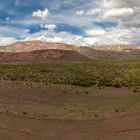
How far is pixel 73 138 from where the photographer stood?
17516mm

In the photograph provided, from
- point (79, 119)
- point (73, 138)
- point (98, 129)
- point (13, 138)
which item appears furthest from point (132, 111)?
point (13, 138)

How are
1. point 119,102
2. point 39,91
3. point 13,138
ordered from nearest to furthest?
point 13,138 < point 119,102 < point 39,91

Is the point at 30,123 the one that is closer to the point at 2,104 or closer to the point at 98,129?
the point at 98,129

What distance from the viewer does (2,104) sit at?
1105 inches

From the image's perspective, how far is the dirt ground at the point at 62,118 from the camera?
1820 cm

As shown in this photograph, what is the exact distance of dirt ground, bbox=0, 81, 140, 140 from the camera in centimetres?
1820

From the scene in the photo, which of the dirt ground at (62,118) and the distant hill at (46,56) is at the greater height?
the distant hill at (46,56)

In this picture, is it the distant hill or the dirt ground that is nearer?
the dirt ground

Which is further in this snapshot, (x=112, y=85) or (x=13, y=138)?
(x=112, y=85)

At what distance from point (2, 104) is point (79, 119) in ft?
25.9

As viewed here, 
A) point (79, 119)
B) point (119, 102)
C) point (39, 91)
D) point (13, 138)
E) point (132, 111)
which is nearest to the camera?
point (13, 138)

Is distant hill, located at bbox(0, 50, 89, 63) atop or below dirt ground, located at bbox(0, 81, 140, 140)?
atop

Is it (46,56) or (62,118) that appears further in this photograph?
(46,56)

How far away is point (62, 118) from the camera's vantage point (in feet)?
75.3
